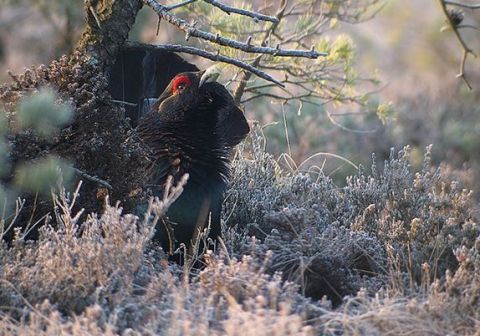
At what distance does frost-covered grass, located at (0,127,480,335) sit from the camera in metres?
4.02

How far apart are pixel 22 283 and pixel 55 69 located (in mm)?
1589

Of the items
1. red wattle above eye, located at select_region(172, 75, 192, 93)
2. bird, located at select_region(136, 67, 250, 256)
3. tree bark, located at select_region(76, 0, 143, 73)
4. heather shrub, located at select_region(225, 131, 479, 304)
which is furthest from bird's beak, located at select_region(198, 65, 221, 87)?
heather shrub, located at select_region(225, 131, 479, 304)

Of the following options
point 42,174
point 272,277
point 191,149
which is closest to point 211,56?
point 191,149

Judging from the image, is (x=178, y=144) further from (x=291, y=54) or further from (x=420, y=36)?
(x=420, y=36)

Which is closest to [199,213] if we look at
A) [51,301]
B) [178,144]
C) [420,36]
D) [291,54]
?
[178,144]

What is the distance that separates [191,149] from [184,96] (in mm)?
337

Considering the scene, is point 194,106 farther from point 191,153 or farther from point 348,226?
point 348,226

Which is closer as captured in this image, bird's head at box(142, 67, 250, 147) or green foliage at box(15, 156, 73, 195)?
green foliage at box(15, 156, 73, 195)

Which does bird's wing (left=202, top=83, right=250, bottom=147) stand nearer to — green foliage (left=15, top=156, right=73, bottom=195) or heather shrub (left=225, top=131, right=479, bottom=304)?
heather shrub (left=225, top=131, right=479, bottom=304)

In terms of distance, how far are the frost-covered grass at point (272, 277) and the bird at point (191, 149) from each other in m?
0.27

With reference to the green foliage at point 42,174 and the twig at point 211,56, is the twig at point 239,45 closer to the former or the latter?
the twig at point 211,56

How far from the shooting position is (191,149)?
579 cm

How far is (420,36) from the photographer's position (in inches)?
789

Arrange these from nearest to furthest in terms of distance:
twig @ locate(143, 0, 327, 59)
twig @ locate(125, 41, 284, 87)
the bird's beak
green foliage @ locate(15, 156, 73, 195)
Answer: green foliage @ locate(15, 156, 73, 195)
twig @ locate(143, 0, 327, 59)
twig @ locate(125, 41, 284, 87)
the bird's beak
